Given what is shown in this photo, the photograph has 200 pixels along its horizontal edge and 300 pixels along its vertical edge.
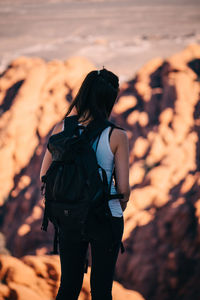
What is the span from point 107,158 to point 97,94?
37 centimetres

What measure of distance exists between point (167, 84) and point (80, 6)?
22.2 meters

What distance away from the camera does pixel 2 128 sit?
7.88 m

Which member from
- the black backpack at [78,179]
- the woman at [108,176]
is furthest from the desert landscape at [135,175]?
the black backpack at [78,179]

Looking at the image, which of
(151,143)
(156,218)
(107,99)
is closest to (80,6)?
(151,143)

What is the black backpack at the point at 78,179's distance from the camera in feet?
5.95

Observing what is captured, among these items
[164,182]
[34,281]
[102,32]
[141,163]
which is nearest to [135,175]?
[141,163]

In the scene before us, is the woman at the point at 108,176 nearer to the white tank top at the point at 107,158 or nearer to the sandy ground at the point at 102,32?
the white tank top at the point at 107,158

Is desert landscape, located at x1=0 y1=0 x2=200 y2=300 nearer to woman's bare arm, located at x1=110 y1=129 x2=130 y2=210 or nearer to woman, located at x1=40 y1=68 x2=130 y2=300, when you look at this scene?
woman, located at x1=40 y1=68 x2=130 y2=300

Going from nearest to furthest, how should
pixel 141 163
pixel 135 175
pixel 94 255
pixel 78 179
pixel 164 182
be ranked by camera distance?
pixel 78 179 < pixel 94 255 < pixel 164 182 < pixel 135 175 < pixel 141 163

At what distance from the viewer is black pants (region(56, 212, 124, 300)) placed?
1.88 metres

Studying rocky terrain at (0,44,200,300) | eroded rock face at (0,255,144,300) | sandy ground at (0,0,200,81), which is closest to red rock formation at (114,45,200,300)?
rocky terrain at (0,44,200,300)

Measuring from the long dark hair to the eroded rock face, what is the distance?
2124 mm

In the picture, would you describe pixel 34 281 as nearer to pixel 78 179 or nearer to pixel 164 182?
pixel 78 179

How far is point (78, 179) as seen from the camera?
1806 millimetres
